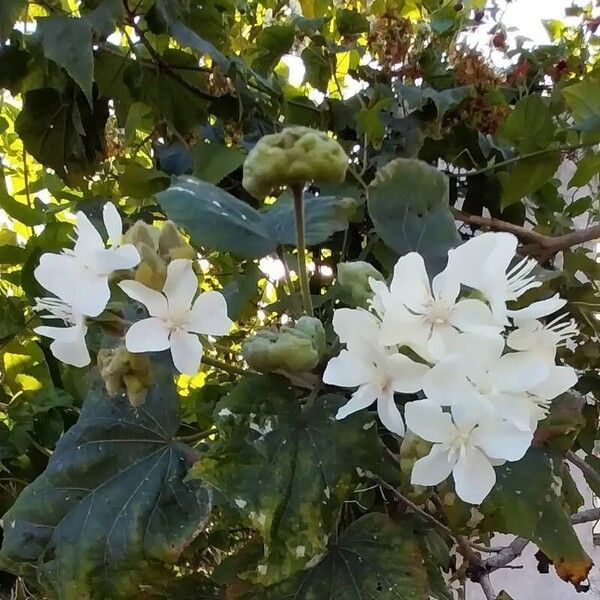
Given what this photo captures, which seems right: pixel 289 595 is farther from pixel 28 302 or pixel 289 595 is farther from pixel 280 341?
pixel 28 302

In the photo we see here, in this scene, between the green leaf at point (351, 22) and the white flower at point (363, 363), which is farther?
the green leaf at point (351, 22)

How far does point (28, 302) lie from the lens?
2.49 ft

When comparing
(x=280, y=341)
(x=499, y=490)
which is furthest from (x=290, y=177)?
(x=499, y=490)

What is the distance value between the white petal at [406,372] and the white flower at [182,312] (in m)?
0.09

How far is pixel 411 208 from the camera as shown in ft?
1.63

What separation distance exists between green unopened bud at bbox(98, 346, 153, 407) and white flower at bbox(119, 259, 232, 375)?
0.6 inches

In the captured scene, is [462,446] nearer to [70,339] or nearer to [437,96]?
[70,339]

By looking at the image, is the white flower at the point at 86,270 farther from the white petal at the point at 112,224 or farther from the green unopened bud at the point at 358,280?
the green unopened bud at the point at 358,280

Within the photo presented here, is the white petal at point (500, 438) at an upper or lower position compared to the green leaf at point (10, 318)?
upper

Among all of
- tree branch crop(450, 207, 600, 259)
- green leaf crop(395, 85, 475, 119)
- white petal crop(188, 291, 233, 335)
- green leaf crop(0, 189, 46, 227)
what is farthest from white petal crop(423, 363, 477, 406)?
green leaf crop(0, 189, 46, 227)

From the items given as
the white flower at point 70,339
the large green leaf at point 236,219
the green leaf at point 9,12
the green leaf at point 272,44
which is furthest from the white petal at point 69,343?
the green leaf at point 272,44

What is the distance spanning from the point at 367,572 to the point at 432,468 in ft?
0.49

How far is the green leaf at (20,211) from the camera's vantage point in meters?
0.79

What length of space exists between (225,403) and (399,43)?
60 cm
